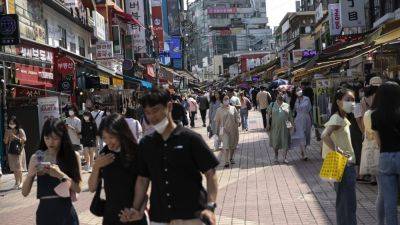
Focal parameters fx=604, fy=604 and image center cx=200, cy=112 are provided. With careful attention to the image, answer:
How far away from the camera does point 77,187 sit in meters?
4.90

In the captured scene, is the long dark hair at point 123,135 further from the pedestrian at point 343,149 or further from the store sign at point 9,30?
the store sign at point 9,30

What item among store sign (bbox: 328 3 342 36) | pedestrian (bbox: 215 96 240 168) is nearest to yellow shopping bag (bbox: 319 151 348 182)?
pedestrian (bbox: 215 96 240 168)

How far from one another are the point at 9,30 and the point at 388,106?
11.2 metres

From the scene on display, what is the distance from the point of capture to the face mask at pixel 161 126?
4.06m

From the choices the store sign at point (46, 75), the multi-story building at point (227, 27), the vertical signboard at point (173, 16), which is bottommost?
the store sign at point (46, 75)

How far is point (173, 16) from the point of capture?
83938 mm

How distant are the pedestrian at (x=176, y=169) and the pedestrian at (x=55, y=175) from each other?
0.97 m

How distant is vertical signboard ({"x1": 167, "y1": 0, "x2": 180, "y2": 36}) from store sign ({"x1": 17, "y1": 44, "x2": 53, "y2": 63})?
6486cm

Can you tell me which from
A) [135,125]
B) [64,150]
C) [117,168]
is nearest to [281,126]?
[135,125]

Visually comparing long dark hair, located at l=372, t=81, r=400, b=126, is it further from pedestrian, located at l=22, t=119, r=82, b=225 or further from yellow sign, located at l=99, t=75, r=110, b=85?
yellow sign, located at l=99, t=75, r=110, b=85

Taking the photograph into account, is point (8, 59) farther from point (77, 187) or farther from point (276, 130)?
point (77, 187)

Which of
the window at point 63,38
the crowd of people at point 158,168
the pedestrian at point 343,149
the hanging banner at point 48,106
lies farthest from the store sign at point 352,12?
the pedestrian at point 343,149

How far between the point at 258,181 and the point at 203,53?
156 meters

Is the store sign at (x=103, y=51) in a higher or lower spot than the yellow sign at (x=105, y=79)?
higher
